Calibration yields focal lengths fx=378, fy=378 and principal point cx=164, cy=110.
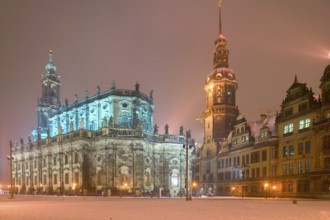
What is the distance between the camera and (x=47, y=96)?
10612 cm

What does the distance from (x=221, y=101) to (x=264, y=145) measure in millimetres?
22959

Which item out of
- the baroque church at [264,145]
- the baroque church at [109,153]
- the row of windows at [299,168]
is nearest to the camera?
the baroque church at [264,145]

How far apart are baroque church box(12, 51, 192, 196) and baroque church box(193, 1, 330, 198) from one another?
9.00 meters

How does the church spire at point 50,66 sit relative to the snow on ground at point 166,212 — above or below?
above

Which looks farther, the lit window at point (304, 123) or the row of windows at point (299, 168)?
the lit window at point (304, 123)

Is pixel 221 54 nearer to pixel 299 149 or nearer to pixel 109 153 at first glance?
pixel 109 153

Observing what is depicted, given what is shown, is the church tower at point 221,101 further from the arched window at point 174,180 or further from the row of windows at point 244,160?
the arched window at point 174,180

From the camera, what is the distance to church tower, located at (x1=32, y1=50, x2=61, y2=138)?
346ft

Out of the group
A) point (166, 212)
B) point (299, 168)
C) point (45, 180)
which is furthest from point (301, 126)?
point (45, 180)

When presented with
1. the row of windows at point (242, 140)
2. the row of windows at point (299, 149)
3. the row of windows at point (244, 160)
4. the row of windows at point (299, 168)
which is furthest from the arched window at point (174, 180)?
the row of windows at point (299, 149)

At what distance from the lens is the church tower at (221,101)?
86750 mm

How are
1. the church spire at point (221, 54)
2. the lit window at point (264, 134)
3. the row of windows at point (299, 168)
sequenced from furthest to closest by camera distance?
the church spire at point (221, 54) < the lit window at point (264, 134) < the row of windows at point (299, 168)

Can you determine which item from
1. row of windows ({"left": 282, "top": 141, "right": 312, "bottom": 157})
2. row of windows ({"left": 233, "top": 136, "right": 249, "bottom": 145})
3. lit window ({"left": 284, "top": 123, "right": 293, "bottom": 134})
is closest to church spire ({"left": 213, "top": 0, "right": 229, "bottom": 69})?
row of windows ({"left": 233, "top": 136, "right": 249, "bottom": 145})

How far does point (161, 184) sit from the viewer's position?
3177 inches
